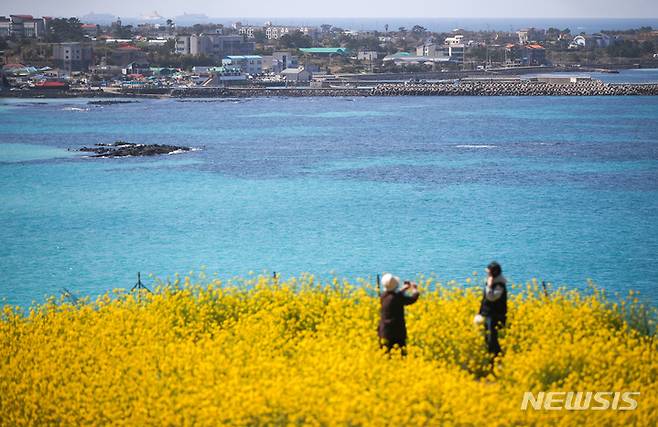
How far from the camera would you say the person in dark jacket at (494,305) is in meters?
11.4

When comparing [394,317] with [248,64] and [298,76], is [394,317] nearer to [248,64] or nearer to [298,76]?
[298,76]

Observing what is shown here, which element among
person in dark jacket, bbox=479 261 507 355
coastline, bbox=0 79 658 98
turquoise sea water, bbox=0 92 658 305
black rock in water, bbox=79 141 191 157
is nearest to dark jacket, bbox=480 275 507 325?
person in dark jacket, bbox=479 261 507 355

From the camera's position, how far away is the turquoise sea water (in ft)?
91.6

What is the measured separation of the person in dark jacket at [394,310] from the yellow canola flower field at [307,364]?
0.21 m

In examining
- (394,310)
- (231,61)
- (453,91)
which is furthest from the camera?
(231,61)

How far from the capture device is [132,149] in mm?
55156

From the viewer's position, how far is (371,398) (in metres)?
9.88

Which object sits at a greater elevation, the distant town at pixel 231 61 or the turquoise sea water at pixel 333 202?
the distant town at pixel 231 61

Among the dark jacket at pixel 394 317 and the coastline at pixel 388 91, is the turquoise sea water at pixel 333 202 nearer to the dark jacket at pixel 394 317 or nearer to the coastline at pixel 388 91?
the dark jacket at pixel 394 317

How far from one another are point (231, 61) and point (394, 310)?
411 ft

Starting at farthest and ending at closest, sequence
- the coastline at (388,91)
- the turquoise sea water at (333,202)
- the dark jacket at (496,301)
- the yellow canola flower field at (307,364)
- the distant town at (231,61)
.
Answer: the distant town at (231,61), the coastline at (388,91), the turquoise sea water at (333,202), the dark jacket at (496,301), the yellow canola flower field at (307,364)

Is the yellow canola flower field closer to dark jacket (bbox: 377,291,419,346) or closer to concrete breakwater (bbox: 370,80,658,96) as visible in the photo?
dark jacket (bbox: 377,291,419,346)

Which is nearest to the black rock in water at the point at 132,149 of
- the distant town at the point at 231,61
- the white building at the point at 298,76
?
the distant town at the point at 231,61

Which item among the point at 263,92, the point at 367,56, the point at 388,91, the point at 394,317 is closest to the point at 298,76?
the point at 263,92
